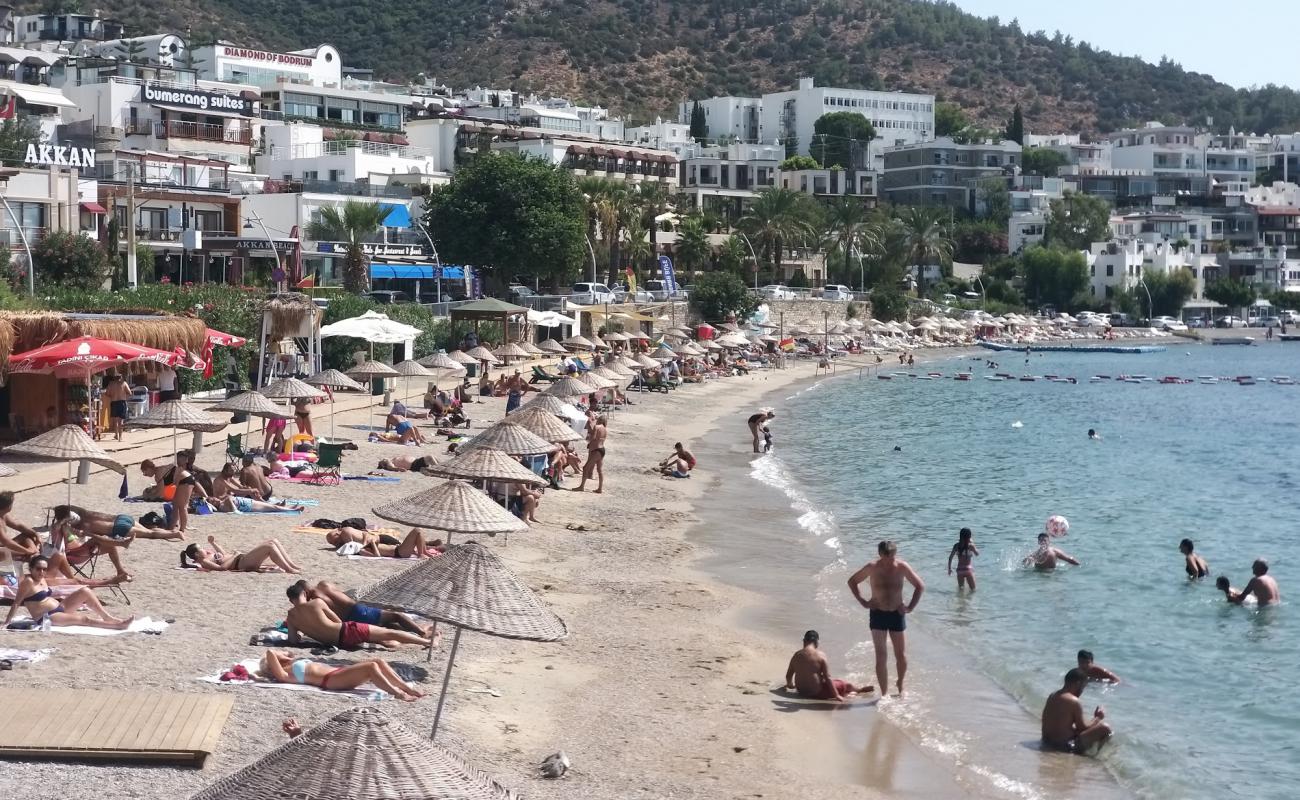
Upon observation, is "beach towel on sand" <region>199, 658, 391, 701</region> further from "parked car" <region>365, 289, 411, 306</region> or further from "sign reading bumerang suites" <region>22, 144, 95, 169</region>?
"parked car" <region>365, 289, 411, 306</region>

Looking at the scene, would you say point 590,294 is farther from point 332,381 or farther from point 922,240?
point 922,240

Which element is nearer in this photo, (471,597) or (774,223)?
(471,597)

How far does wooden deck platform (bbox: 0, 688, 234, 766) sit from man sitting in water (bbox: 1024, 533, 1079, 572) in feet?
45.2

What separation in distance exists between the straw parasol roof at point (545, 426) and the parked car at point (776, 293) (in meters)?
60.4

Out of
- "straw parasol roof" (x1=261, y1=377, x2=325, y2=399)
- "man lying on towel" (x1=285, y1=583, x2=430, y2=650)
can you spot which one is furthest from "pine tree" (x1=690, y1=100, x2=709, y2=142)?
"man lying on towel" (x1=285, y1=583, x2=430, y2=650)

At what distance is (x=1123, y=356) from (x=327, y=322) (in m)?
66.8

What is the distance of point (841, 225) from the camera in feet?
325

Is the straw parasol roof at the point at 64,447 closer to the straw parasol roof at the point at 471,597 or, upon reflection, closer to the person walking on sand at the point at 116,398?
the straw parasol roof at the point at 471,597

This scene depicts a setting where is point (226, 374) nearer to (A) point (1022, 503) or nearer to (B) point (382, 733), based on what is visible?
(A) point (1022, 503)

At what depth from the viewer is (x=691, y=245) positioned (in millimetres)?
87000

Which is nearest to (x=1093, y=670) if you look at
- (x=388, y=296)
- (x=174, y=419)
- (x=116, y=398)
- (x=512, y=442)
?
(x=512, y=442)

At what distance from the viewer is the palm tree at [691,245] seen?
86.8 m

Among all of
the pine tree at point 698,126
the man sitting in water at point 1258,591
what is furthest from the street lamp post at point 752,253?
the man sitting in water at point 1258,591

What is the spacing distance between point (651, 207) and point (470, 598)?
75.3m
